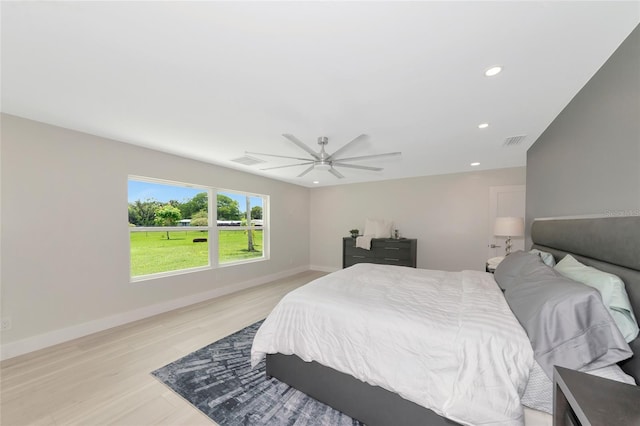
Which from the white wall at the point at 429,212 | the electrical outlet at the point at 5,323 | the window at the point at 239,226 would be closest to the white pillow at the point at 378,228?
the white wall at the point at 429,212

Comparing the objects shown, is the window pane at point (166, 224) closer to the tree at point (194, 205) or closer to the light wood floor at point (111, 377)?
the tree at point (194, 205)

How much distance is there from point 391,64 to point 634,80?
132 cm

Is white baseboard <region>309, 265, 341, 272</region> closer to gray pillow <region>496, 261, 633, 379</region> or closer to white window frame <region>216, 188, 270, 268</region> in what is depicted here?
white window frame <region>216, 188, 270, 268</region>

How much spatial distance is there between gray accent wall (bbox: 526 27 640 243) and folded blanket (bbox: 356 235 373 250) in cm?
298

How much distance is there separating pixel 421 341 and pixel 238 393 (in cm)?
148

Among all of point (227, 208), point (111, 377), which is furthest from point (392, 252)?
point (111, 377)

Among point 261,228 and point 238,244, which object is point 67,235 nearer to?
point 238,244

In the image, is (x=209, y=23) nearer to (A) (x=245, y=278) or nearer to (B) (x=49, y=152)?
(B) (x=49, y=152)

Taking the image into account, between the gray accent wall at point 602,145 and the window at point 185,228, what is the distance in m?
4.67

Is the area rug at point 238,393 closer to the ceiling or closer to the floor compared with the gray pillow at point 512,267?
closer to the floor

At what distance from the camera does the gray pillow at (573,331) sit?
108 cm

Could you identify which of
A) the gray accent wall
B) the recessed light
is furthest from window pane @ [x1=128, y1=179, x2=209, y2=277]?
the gray accent wall

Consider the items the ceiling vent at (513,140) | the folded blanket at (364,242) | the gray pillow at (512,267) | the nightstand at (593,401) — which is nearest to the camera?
the nightstand at (593,401)

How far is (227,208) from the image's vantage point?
4.53 m
